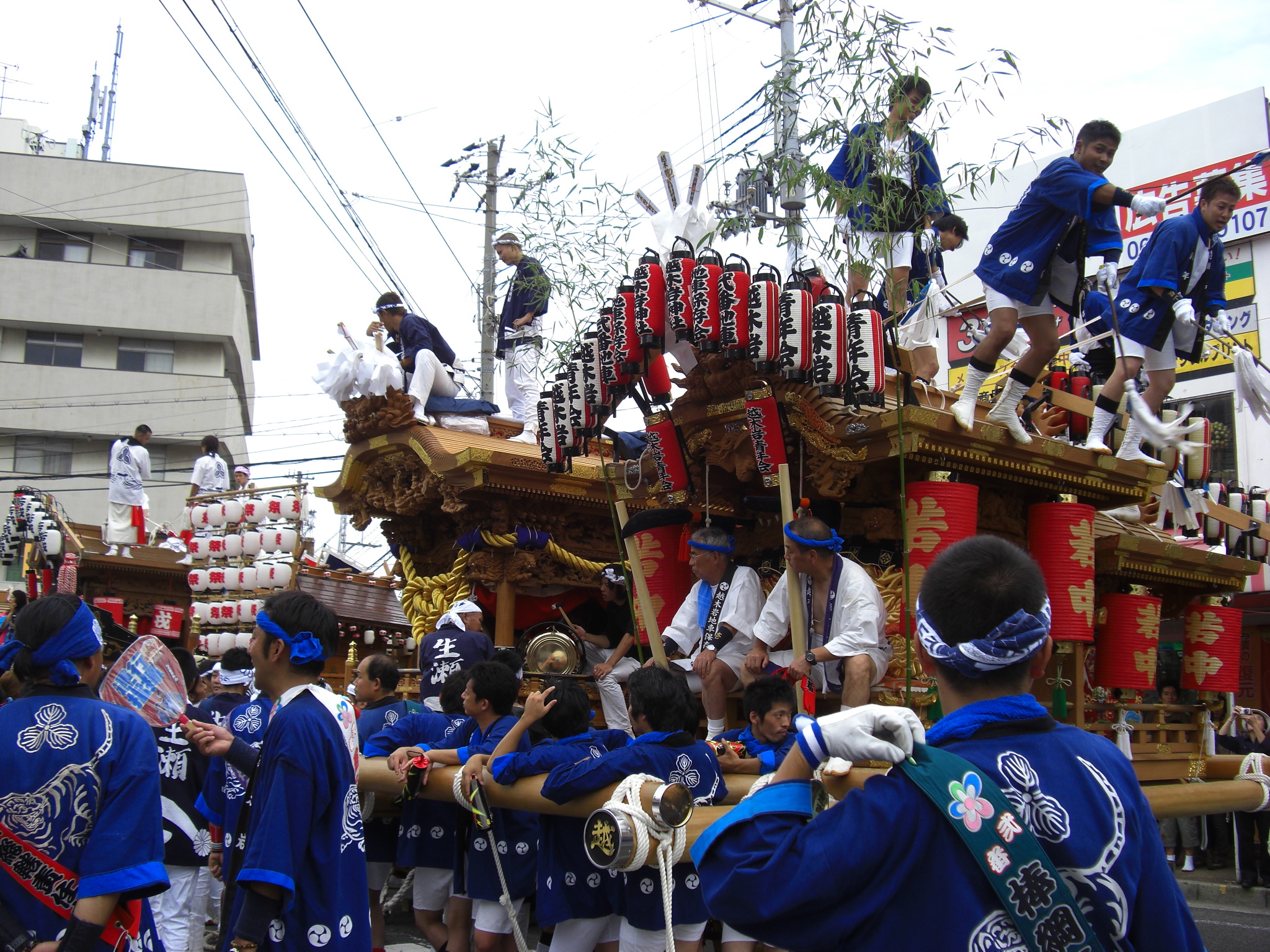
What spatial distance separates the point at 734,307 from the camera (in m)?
5.78

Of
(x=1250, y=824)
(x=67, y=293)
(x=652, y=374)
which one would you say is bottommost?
(x=1250, y=824)

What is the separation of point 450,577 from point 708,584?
11.1 ft

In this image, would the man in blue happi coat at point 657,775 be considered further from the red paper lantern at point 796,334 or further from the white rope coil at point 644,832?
the red paper lantern at point 796,334

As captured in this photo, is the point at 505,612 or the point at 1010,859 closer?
the point at 1010,859

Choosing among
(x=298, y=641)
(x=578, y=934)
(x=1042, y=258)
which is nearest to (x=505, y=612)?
(x=578, y=934)

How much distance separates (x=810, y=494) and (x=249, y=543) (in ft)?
26.6

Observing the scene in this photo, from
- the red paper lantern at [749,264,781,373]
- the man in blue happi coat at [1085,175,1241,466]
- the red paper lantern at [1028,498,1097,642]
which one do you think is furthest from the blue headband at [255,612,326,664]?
the man in blue happi coat at [1085,175,1241,466]

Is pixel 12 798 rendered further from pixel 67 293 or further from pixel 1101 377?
pixel 67 293

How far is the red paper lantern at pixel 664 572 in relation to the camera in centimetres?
744

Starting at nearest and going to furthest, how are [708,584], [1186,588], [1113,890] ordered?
[1113,890] < [708,584] < [1186,588]

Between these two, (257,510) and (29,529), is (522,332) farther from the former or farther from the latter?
(29,529)

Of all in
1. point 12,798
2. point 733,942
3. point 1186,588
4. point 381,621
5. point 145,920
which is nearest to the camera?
point 12,798

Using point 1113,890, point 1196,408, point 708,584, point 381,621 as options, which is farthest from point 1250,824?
point 1113,890

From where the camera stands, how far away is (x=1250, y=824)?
1026 centimetres
